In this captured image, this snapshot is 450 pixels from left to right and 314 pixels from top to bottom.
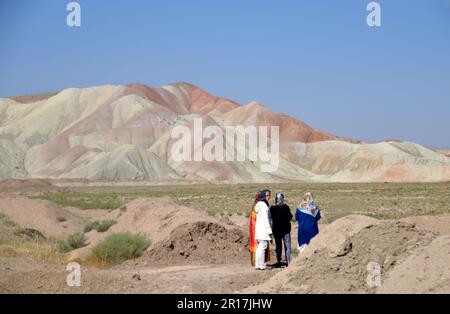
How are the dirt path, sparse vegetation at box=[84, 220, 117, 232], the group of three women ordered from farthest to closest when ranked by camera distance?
sparse vegetation at box=[84, 220, 117, 232], the group of three women, the dirt path

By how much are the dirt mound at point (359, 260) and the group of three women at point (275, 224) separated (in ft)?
6.95

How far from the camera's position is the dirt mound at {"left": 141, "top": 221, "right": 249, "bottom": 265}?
1533cm

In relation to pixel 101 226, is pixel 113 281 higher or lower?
higher

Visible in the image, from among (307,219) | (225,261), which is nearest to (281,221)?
(307,219)

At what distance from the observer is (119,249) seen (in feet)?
52.5

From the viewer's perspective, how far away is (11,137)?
327 ft

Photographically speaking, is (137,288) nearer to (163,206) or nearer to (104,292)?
(104,292)

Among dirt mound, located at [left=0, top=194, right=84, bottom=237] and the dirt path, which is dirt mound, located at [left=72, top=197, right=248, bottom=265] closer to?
the dirt path

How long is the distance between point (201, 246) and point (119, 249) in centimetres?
197

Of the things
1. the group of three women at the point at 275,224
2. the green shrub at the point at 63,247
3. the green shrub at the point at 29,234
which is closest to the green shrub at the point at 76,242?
the green shrub at the point at 63,247

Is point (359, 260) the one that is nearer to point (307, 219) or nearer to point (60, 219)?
point (307, 219)

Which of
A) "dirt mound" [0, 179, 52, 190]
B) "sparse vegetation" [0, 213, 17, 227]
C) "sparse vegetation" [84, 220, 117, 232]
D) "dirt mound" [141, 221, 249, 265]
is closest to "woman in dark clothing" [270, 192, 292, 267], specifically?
"dirt mound" [141, 221, 249, 265]

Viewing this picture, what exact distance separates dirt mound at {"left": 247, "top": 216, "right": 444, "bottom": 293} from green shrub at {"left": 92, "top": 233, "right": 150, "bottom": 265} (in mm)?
6421

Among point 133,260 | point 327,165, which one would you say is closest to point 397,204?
point 133,260
